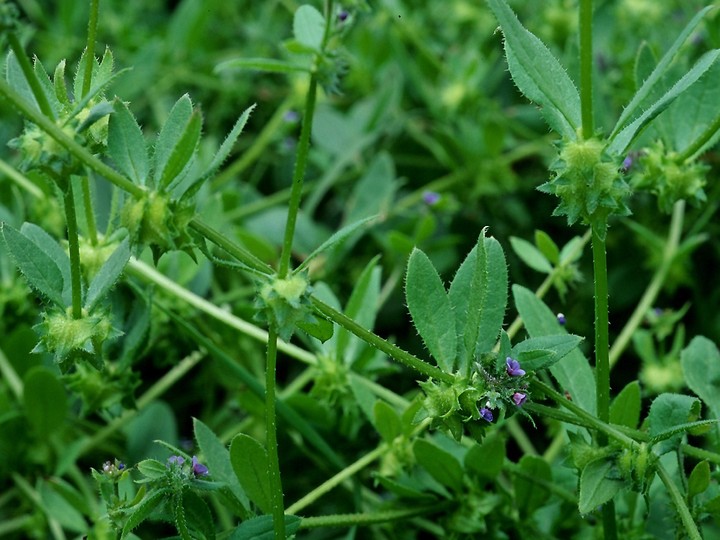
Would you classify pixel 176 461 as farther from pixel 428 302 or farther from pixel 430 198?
pixel 430 198

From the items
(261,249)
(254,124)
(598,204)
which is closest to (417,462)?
(598,204)

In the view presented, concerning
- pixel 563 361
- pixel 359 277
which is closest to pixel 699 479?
pixel 563 361

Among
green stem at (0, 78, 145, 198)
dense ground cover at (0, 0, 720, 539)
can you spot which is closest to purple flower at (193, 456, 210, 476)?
dense ground cover at (0, 0, 720, 539)

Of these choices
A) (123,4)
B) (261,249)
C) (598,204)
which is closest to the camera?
(598,204)

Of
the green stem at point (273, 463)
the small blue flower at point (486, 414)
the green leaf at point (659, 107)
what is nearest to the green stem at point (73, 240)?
the green stem at point (273, 463)

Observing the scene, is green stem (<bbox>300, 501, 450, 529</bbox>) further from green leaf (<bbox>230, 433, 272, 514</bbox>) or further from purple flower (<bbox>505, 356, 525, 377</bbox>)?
purple flower (<bbox>505, 356, 525, 377</bbox>)

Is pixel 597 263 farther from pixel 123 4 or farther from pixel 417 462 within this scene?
pixel 123 4
